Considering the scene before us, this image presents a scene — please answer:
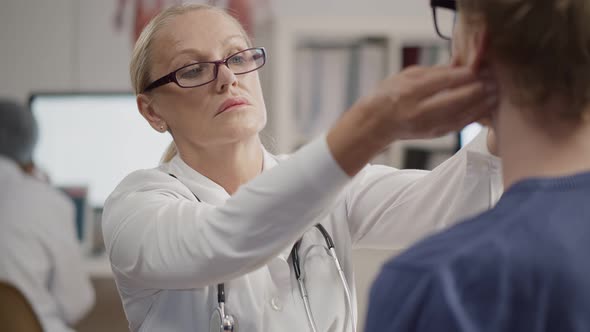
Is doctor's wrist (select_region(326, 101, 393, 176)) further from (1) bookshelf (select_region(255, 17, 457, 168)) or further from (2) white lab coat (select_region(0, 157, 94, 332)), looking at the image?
(1) bookshelf (select_region(255, 17, 457, 168))

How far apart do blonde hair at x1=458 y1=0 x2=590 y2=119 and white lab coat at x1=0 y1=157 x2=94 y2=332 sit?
2.25m

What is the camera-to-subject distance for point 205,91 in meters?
1.25

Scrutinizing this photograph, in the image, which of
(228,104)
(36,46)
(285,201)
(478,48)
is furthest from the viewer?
(36,46)

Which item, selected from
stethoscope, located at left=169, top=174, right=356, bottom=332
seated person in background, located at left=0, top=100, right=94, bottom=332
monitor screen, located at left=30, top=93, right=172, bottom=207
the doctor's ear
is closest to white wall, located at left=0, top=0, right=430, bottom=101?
monitor screen, located at left=30, top=93, right=172, bottom=207

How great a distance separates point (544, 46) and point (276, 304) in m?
0.68

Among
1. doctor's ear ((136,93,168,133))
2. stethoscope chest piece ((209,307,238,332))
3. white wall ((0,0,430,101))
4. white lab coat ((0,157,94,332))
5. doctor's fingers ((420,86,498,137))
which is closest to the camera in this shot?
doctor's fingers ((420,86,498,137))

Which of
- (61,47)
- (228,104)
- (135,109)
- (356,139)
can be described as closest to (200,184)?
(228,104)

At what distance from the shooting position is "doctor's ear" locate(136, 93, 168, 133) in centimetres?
136

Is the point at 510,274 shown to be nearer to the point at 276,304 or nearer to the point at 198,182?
the point at 276,304

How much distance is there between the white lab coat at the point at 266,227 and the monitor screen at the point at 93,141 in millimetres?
1686

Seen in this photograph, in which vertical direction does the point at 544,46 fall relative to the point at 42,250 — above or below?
above

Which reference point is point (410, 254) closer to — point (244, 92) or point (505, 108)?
point (505, 108)

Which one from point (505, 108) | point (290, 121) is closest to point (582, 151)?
point (505, 108)

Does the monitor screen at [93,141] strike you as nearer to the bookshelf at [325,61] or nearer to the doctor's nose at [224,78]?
the bookshelf at [325,61]
